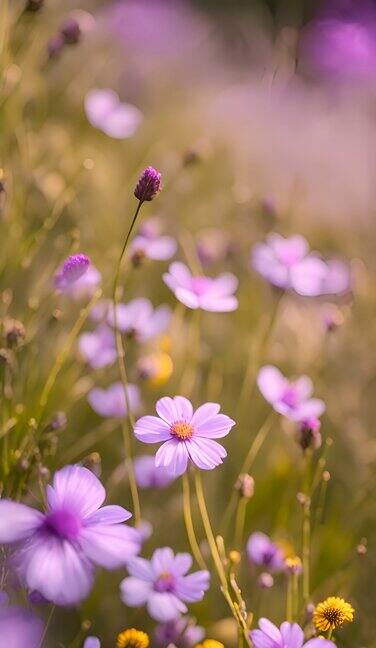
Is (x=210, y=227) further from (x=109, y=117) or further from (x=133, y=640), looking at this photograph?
(x=133, y=640)

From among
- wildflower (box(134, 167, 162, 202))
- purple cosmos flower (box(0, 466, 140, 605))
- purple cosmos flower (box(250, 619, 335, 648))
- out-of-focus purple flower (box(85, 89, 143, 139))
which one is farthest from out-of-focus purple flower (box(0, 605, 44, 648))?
out-of-focus purple flower (box(85, 89, 143, 139))

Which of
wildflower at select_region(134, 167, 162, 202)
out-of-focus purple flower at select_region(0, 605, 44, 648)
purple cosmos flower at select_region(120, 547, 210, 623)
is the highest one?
wildflower at select_region(134, 167, 162, 202)

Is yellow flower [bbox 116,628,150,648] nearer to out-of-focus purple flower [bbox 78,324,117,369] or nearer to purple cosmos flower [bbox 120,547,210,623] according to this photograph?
purple cosmos flower [bbox 120,547,210,623]

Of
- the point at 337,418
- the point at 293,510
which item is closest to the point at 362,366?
the point at 337,418

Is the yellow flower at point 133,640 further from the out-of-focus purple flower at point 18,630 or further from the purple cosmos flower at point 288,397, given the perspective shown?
the purple cosmos flower at point 288,397

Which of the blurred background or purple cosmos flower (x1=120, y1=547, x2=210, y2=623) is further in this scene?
the blurred background

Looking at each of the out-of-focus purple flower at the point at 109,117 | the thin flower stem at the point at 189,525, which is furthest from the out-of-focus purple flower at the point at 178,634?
the out-of-focus purple flower at the point at 109,117

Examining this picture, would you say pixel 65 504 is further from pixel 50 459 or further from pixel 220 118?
pixel 220 118
